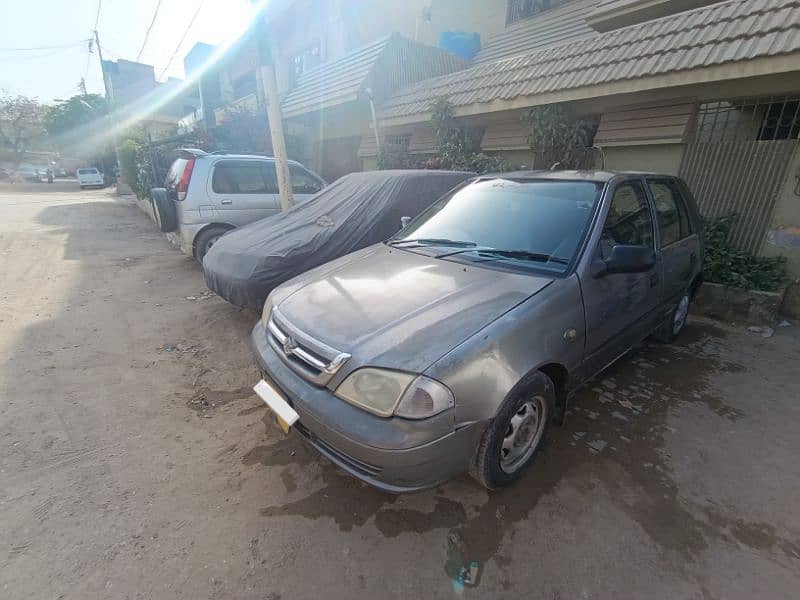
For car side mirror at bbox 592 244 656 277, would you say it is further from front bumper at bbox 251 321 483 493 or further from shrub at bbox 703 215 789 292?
shrub at bbox 703 215 789 292

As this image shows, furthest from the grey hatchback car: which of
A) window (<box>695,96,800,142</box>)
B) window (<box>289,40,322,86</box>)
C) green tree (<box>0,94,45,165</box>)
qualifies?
green tree (<box>0,94,45,165</box>)

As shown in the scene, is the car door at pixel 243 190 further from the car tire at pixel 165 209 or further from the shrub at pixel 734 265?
the shrub at pixel 734 265

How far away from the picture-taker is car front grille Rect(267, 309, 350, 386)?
187 cm

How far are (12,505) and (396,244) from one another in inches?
105

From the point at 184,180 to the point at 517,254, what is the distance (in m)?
5.30

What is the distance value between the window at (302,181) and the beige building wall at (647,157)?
4.61m

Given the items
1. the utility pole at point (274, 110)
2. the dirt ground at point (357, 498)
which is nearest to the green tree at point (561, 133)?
the dirt ground at point (357, 498)

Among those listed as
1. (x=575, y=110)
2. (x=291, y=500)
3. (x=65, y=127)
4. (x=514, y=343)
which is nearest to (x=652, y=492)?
(x=514, y=343)

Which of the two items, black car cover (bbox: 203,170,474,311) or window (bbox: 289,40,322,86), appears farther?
window (bbox: 289,40,322,86)

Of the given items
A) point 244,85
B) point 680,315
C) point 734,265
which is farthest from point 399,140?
point 244,85

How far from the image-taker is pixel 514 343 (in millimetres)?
1885

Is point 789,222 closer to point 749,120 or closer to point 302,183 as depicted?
point 749,120

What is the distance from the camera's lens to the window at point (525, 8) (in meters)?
8.99

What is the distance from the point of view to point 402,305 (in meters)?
2.10
